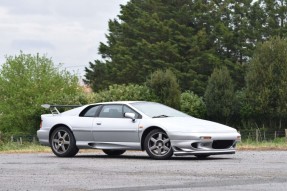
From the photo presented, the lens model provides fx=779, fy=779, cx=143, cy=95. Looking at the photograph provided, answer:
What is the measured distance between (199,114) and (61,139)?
37032mm

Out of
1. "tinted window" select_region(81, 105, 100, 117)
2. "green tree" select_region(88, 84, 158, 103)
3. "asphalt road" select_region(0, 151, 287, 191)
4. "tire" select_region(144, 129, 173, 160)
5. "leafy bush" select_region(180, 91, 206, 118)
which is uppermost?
"green tree" select_region(88, 84, 158, 103)

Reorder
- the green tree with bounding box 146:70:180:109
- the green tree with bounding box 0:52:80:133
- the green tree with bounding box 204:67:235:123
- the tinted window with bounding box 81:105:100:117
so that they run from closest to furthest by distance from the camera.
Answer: the tinted window with bounding box 81:105:100:117 < the green tree with bounding box 146:70:180:109 < the green tree with bounding box 204:67:235:123 < the green tree with bounding box 0:52:80:133

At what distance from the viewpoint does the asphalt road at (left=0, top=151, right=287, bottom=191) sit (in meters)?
10.4

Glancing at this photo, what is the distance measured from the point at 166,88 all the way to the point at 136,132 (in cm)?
3605

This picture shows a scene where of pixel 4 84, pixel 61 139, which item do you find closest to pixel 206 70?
pixel 4 84

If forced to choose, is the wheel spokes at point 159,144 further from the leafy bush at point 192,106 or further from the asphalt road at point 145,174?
the leafy bush at point 192,106

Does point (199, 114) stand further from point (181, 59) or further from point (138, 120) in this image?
point (138, 120)

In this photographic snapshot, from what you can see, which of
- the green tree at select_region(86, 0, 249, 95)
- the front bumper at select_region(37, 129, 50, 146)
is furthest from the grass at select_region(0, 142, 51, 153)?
the green tree at select_region(86, 0, 249, 95)

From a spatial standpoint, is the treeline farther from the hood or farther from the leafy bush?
the hood

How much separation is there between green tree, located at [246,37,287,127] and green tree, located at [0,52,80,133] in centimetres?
2646

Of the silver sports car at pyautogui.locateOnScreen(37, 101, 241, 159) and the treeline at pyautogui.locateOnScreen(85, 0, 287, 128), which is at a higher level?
the treeline at pyautogui.locateOnScreen(85, 0, 287, 128)

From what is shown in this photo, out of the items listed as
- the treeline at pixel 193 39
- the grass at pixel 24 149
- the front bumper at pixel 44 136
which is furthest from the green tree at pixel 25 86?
the front bumper at pixel 44 136

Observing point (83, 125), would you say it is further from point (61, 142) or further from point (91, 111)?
point (61, 142)

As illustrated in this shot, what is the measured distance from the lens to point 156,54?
70812 millimetres
